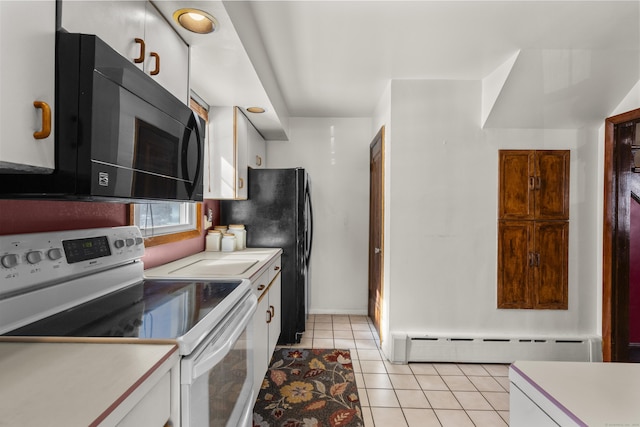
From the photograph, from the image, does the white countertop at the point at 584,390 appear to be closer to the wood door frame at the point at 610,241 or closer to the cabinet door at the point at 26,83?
the cabinet door at the point at 26,83

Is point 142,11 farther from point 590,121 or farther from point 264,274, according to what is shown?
point 590,121

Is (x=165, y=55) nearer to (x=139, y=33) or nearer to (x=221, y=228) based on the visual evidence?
(x=139, y=33)

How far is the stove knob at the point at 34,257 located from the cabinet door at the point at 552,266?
316 cm

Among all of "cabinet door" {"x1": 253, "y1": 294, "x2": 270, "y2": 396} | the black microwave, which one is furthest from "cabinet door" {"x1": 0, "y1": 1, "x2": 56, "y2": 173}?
"cabinet door" {"x1": 253, "y1": 294, "x2": 270, "y2": 396}

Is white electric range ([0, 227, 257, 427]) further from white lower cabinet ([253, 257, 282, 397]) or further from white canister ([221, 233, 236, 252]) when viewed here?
white canister ([221, 233, 236, 252])

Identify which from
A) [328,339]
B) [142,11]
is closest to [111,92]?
[142,11]

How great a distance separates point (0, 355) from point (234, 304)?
2.29 feet

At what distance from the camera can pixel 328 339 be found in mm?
3232

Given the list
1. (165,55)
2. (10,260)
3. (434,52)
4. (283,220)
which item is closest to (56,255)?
(10,260)

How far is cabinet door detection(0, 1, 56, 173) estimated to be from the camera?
712mm

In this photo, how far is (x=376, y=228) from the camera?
11.7 feet

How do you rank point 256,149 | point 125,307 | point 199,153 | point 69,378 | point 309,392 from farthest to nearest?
point 256,149 < point 309,392 < point 199,153 < point 125,307 < point 69,378

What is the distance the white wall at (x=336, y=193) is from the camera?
13.1 ft

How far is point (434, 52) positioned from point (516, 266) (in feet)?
5.93
